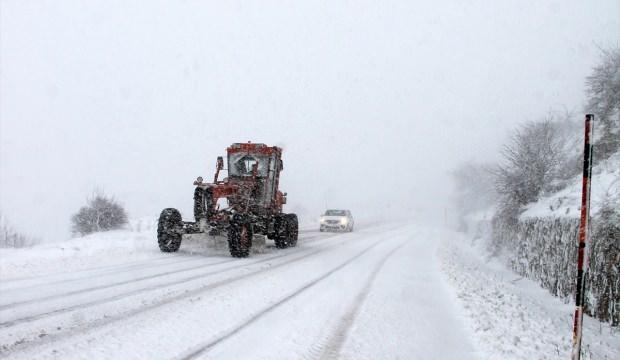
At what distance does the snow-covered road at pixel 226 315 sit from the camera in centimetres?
444

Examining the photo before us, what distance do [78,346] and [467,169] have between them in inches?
2661

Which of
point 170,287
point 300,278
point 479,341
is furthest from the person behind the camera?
point 300,278

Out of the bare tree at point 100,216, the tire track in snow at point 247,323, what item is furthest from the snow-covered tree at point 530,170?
the bare tree at point 100,216

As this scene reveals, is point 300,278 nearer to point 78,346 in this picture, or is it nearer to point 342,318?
point 342,318

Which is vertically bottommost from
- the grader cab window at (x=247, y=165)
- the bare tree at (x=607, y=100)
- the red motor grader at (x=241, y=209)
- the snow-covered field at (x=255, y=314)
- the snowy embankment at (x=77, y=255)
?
the snowy embankment at (x=77, y=255)

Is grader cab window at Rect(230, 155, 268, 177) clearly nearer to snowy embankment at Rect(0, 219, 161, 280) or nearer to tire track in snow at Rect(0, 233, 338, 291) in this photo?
tire track in snow at Rect(0, 233, 338, 291)

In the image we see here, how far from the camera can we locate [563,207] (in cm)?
1344

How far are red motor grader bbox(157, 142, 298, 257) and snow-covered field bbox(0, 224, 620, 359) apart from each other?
1.45 metres

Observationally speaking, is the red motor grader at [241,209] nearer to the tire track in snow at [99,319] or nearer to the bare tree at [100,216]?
the tire track in snow at [99,319]

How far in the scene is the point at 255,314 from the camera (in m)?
5.91

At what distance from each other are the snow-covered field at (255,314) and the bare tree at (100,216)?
46.5 feet

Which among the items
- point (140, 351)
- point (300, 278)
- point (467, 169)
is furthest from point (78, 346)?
point (467, 169)

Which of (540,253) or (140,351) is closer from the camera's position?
(140,351)

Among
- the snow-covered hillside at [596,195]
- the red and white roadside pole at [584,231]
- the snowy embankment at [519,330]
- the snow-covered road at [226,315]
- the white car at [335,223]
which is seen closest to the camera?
the red and white roadside pole at [584,231]
